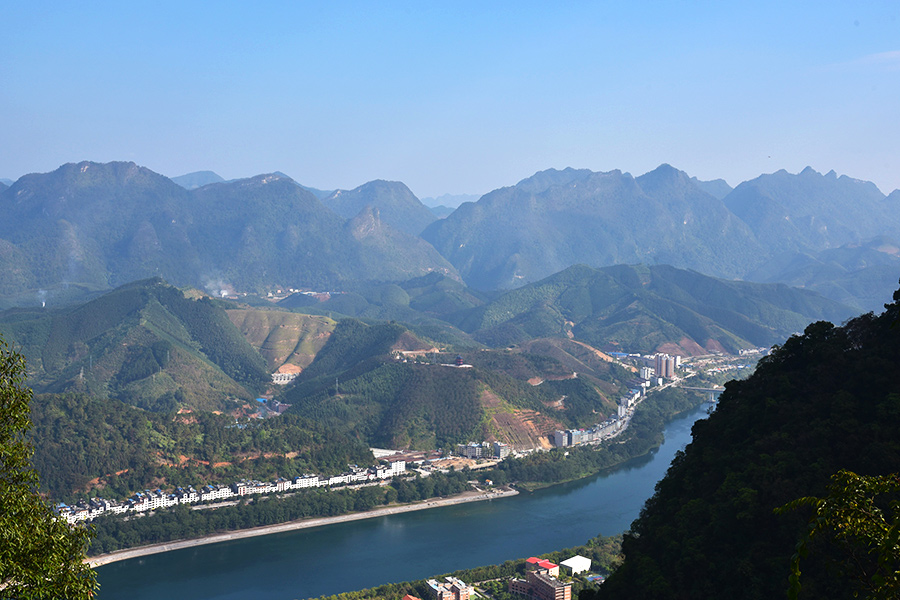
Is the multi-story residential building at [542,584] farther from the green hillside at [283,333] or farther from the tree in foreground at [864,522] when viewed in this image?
the green hillside at [283,333]

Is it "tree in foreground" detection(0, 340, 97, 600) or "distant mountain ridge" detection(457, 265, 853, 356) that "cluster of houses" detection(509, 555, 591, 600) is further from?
"distant mountain ridge" detection(457, 265, 853, 356)

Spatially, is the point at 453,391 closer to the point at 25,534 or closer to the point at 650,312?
the point at 25,534

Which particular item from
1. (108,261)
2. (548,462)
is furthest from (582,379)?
(108,261)

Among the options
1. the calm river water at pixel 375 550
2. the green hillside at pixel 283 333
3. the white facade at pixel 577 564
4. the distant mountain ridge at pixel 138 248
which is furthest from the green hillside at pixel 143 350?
the distant mountain ridge at pixel 138 248

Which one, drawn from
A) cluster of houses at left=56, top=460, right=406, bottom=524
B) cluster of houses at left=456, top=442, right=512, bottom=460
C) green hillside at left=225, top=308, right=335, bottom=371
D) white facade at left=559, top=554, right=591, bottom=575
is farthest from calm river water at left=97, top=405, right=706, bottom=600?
green hillside at left=225, top=308, right=335, bottom=371

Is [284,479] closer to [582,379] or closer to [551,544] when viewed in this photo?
[551,544]

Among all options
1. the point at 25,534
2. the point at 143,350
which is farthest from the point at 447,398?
the point at 25,534

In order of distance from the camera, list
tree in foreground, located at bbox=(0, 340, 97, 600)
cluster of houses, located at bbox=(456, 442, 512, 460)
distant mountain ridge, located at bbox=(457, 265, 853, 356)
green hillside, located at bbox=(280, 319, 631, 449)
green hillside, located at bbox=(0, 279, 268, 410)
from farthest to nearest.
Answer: distant mountain ridge, located at bbox=(457, 265, 853, 356), green hillside, located at bbox=(0, 279, 268, 410), green hillside, located at bbox=(280, 319, 631, 449), cluster of houses, located at bbox=(456, 442, 512, 460), tree in foreground, located at bbox=(0, 340, 97, 600)
